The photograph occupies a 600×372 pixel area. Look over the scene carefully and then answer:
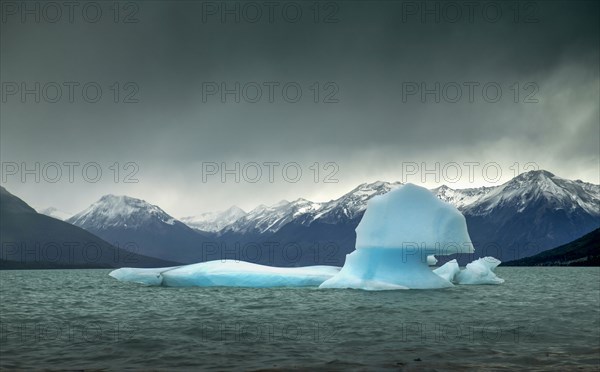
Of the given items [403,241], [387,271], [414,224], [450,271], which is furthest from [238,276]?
[450,271]

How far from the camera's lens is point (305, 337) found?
18281 mm

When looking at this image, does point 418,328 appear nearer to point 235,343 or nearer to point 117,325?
point 235,343

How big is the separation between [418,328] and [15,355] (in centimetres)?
1312

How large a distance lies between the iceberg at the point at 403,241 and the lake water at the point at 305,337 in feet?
31.6

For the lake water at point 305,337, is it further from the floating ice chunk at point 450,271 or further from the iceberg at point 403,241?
the floating ice chunk at point 450,271

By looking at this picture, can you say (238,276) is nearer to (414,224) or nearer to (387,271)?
(387,271)

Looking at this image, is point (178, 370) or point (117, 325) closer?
point (178, 370)

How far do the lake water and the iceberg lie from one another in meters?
9.64

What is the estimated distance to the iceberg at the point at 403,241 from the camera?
1521 inches

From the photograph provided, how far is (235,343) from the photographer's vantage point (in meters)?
17.2

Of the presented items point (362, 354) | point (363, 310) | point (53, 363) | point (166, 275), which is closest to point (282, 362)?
point (362, 354)

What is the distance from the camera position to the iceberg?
127 ft

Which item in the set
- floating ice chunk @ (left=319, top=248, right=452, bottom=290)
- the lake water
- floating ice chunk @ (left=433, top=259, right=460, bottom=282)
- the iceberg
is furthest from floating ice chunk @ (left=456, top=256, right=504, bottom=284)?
the lake water

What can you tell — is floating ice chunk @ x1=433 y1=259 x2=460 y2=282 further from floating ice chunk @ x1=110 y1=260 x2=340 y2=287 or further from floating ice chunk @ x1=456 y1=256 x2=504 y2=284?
floating ice chunk @ x1=110 y1=260 x2=340 y2=287
